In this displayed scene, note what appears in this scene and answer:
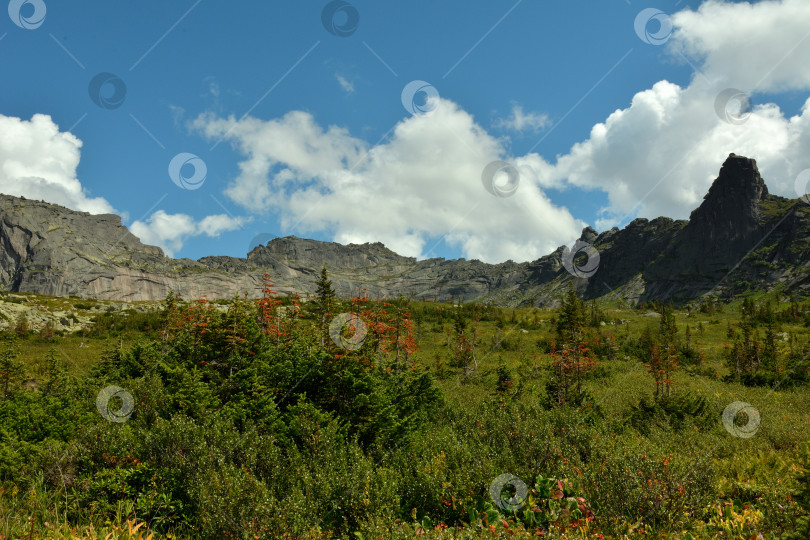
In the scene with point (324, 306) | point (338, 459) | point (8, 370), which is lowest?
point (338, 459)

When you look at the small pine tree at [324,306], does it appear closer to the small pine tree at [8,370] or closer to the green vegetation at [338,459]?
the green vegetation at [338,459]

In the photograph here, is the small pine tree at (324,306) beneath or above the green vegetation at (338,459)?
above

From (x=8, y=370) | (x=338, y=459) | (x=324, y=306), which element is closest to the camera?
(x=338, y=459)

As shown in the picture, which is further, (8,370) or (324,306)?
(324,306)

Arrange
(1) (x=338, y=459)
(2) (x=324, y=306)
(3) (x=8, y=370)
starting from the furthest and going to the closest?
(2) (x=324, y=306) → (3) (x=8, y=370) → (1) (x=338, y=459)

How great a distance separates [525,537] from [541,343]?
212 ft

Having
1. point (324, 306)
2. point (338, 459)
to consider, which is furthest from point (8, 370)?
point (338, 459)

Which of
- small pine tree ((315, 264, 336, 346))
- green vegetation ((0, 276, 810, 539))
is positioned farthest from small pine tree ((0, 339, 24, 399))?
small pine tree ((315, 264, 336, 346))

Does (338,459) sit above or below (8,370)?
below

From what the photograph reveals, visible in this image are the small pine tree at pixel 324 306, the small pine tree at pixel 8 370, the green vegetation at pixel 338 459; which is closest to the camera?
the green vegetation at pixel 338 459

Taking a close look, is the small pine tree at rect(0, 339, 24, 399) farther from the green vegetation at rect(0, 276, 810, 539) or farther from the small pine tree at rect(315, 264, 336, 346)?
the small pine tree at rect(315, 264, 336, 346)

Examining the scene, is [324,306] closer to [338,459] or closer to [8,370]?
[338,459]

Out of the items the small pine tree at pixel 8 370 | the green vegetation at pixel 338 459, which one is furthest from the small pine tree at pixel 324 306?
the small pine tree at pixel 8 370

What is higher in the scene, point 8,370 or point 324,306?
point 324,306
